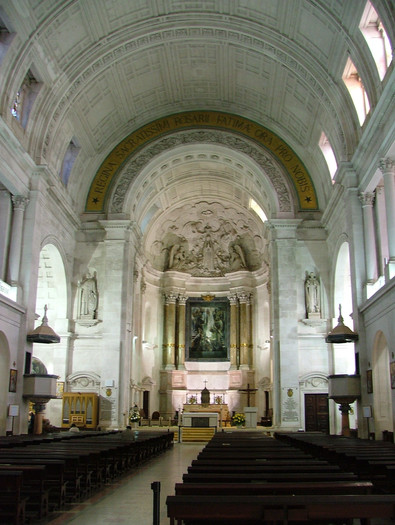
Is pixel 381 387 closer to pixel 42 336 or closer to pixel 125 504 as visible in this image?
pixel 42 336

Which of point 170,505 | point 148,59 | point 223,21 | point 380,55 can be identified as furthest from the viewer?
point 148,59

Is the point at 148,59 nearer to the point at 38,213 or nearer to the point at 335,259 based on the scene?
the point at 38,213

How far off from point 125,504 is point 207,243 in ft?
101

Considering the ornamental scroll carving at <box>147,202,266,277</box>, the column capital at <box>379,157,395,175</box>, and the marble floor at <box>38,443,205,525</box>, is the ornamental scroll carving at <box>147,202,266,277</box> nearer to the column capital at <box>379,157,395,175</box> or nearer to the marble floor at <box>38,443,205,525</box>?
the column capital at <box>379,157,395,175</box>

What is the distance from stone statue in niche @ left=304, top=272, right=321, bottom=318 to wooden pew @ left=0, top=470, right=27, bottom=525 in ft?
68.5

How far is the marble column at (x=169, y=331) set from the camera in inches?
1478

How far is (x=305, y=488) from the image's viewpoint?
5.57 meters

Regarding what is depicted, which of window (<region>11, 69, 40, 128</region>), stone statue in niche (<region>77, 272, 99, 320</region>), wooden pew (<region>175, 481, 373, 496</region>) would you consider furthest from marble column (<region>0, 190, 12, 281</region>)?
wooden pew (<region>175, 481, 373, 496</region>)

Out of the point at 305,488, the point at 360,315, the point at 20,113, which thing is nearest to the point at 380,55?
the point at 360,315

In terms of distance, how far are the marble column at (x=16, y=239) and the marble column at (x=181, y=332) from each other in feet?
60.2

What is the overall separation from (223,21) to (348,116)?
6413mm

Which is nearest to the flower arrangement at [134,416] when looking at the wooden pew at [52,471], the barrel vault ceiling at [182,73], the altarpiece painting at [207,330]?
the barrel vault ceiling at [182,73]

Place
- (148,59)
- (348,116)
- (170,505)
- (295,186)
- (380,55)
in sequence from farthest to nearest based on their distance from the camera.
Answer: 1. (295,186)
2. (148,59)
3. (348,116)
4. (380,55)
5. (170,505)

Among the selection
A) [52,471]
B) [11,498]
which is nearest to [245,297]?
[52,471]
